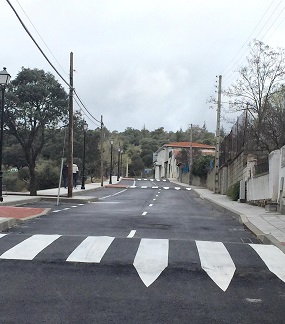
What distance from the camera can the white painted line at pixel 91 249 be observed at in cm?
784

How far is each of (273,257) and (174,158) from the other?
310ft

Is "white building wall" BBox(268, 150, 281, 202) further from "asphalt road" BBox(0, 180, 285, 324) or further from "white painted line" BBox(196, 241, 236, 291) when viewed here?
"white painted line" BBox(196, 241, 236, 291)

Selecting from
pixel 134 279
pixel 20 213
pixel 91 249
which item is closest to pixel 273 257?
pixel 134 279

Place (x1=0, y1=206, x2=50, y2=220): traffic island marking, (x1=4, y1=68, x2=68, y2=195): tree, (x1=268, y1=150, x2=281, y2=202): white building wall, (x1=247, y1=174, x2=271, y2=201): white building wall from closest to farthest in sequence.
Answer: (x1=0, y1=206, x2=50, y2=220): traffic island marking, (x1=268, y1=150, x2=281, y2=202): white building wall, (x1=247, y1=174, x2=271, y2=201): white building wall, (x1=4, y1=68, x2=68, y2=195): tree

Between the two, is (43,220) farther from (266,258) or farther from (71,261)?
(266,258)

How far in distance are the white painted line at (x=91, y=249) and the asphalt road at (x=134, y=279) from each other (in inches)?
0.7

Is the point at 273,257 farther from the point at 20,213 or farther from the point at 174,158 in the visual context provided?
the point at 174,158

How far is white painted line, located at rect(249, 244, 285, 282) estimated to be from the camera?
748 centimetres

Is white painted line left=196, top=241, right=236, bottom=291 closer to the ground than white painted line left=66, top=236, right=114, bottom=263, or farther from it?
closer to the ground

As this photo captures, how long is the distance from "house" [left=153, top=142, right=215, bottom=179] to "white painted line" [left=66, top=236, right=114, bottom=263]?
69698 millimetres

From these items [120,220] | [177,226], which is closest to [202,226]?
[177,226]

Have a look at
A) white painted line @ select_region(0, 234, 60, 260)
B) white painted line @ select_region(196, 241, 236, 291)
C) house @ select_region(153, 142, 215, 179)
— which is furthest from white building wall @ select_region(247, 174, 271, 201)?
house @ select_region(153, 142, 215, 179)

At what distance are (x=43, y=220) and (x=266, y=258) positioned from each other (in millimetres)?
7221

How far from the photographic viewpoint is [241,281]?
22.4ft
